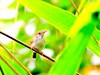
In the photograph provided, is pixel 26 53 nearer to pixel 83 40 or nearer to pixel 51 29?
pixel 51 29

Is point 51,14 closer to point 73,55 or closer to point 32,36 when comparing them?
point 73,55

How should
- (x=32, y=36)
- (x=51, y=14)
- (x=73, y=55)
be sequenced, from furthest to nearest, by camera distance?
(x=32, y=36) → (x=51, y=14) → (x=73, y=55)

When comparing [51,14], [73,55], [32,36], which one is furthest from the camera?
[32,36]

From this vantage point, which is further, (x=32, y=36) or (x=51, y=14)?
(x=32, y=36)

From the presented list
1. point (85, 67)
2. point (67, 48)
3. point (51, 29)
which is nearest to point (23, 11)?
point (51, 29)

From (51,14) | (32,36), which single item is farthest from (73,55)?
(32,36)

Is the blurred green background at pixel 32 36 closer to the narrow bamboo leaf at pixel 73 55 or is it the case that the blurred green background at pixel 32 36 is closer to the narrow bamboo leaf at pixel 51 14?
the narrow bamboo leaf at pixel 51 14

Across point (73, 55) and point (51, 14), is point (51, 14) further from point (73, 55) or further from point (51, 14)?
point (73, 55)
